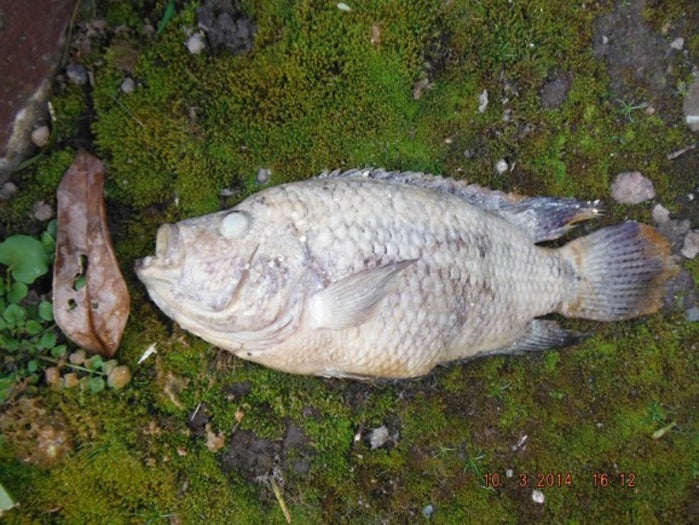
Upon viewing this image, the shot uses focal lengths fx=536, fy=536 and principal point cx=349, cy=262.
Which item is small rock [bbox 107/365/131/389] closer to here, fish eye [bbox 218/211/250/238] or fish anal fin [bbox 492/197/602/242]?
fish eye [bbox 218/211/250/238]

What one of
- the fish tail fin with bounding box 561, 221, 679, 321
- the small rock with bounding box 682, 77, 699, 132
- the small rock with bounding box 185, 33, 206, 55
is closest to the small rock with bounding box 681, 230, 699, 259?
the fish tail fin with bounding box 561, 221, 679, 321

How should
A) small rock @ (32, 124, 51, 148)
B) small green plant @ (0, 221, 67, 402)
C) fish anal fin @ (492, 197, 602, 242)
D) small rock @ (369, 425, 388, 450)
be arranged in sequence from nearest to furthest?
small green plant @ (0, 221, 67, 402)
small rock @ (32, 124, 51, 148)
fish anal fin @ (492, 197, 602, 242)
small rock @ (369, 425, 388, 450)

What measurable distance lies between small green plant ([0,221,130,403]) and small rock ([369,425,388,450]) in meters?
1.47

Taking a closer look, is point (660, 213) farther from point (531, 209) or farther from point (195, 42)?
point (195, 42)

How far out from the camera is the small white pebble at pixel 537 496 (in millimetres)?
3350

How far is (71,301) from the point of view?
2.86 meters

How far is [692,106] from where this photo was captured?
3.44 m

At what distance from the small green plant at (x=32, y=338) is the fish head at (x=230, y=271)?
695mm

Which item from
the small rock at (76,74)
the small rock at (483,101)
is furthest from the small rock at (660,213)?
the small rock at (76,74)

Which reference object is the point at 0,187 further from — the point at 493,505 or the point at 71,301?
the point at 493,505

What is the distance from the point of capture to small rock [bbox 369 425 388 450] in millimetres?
3275
